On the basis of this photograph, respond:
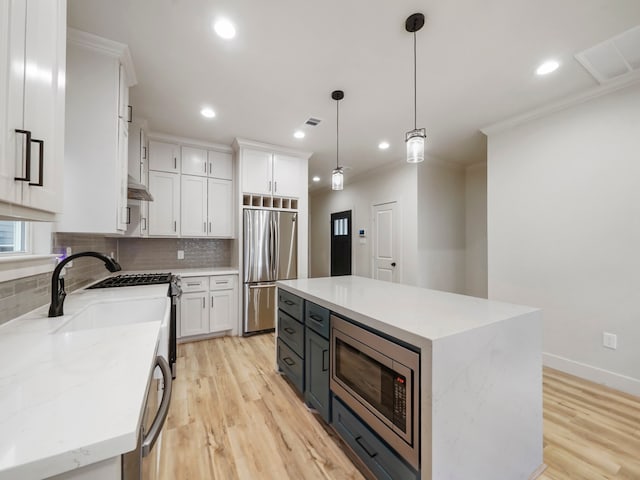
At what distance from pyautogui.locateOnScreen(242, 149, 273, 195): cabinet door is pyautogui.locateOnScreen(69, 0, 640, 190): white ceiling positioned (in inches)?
18.8

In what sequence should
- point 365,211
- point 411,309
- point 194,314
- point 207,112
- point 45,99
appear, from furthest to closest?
1. point 365,211
2. point 194,314
3. point 207,112
4. point 411,309
5. point 45,99

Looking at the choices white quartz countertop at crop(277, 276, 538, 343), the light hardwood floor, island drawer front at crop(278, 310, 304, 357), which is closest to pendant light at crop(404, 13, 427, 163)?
white quartz countertop at crop(277, 276, 538, 343)

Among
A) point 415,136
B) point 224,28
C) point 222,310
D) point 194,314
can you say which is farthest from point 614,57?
point 194,314

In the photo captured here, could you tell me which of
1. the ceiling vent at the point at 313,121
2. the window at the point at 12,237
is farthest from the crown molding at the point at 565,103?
the window at the point at 12,237

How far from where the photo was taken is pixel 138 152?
2.84 m

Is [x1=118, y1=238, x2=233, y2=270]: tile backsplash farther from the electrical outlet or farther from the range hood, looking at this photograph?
the electrical outlet

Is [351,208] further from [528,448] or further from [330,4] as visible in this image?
[528,448]

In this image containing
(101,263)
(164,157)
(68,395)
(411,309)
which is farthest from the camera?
(164,157)

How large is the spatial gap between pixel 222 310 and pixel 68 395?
120 inches

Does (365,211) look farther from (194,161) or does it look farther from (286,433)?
(286,433)

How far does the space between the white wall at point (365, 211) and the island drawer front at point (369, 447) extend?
9.72ft

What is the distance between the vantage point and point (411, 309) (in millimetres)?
1438

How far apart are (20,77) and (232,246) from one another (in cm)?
332

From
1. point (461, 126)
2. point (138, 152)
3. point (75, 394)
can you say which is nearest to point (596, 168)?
point (461, 126)
